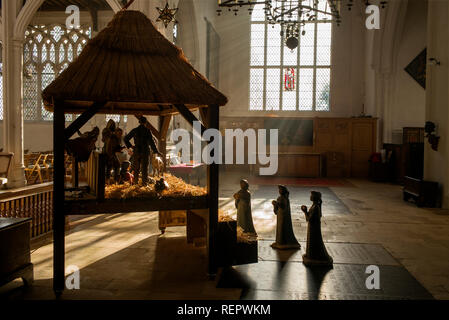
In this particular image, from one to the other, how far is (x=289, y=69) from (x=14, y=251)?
56.0 ft

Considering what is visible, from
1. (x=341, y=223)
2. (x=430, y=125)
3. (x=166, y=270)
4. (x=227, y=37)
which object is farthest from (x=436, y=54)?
(x=227, y=37)

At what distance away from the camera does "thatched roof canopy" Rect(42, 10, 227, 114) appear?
13.7 ft

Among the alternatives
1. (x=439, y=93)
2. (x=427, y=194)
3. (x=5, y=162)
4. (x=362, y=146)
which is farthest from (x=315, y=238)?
(x=362, y=146)

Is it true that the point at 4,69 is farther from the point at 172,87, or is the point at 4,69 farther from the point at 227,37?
the point at 227,37

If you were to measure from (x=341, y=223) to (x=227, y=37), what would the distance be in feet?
46.1

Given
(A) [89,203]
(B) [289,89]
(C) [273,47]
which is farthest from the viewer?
(C) [273,47]

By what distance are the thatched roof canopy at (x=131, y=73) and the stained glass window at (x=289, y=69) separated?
1529 cm

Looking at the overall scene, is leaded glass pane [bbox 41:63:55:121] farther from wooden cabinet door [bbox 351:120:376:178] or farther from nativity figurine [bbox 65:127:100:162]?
nativity figurine [bbox 65:127:100:162]

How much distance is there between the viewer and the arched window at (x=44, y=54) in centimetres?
1675

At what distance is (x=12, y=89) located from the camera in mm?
10203

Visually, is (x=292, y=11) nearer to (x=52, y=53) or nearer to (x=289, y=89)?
(x=289, y=89)

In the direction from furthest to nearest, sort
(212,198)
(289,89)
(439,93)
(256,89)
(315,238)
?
(256,89) → (289,89) → (439,93) → (315,238) → (212,198)

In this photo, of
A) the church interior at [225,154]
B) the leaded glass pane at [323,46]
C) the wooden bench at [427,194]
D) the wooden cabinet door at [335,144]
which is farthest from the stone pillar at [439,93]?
the leaded glass pane at [323,46]

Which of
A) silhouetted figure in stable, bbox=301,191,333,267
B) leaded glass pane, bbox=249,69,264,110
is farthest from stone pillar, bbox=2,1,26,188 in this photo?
leaded glass pane, bbox=249,69,264,110
